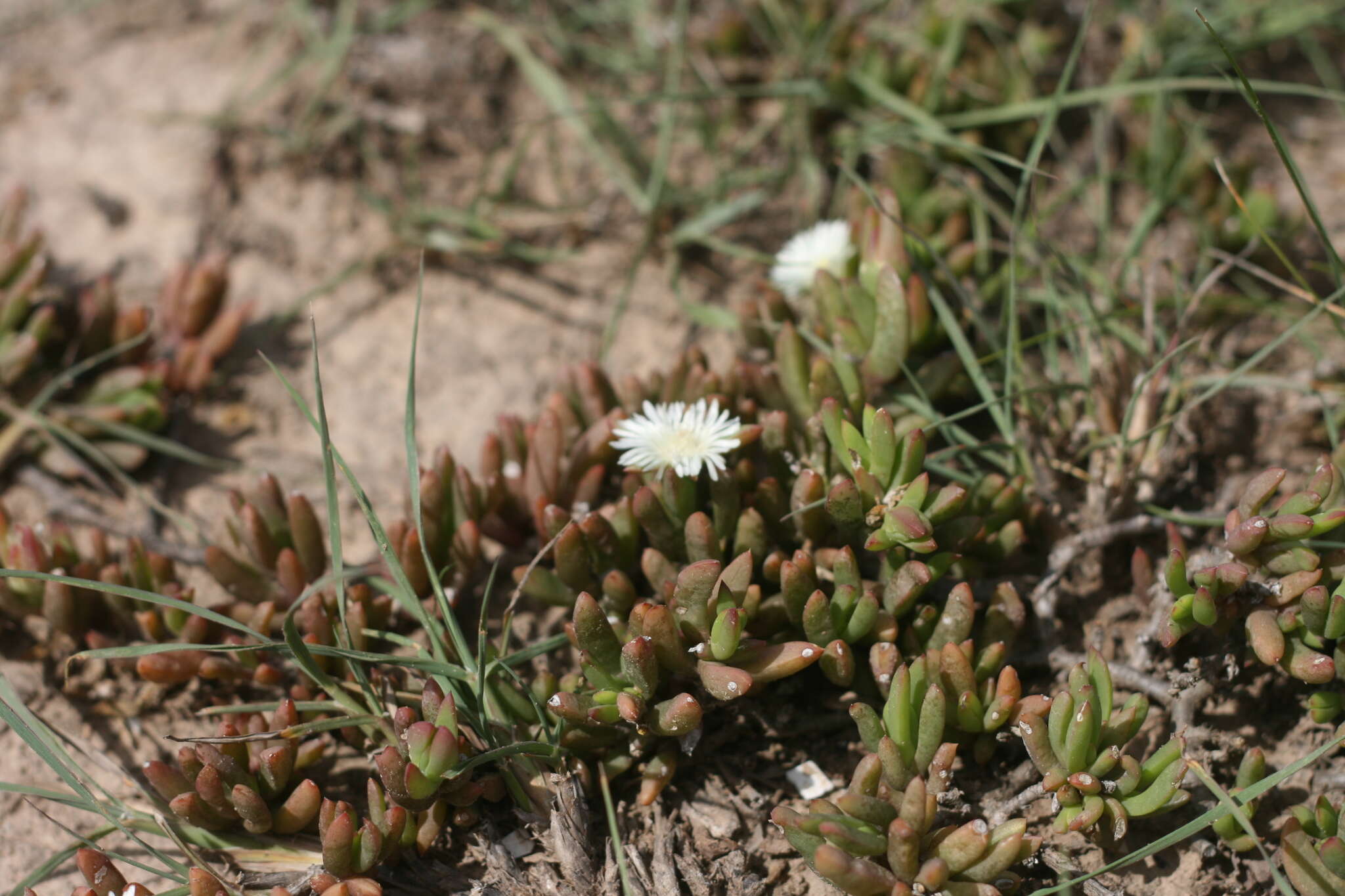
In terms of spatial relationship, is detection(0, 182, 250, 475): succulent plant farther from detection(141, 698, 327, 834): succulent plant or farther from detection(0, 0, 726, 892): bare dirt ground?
detection(141, 698, 327, 834): succulent plant

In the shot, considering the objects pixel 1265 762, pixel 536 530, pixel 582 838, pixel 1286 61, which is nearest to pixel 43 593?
pixel 536 530

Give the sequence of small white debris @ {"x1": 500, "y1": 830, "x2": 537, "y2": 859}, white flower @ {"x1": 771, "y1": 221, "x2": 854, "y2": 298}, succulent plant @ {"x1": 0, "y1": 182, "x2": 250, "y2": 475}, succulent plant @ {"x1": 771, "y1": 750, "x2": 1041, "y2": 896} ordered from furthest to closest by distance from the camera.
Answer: succulent plant @ {"x1": 0, "y1": 182, "x2": 250, "y2": 475} → white flower @ {"x1": 771, "y1": 221, "x2": 854, "y2": 298} → small white debris @ {"x1": 500, "y1": 830, "x2": 537, "y2": 859} → succulent plant @ {"x1": 771, "y1": 750, "x2": 1041, "y2": 896}

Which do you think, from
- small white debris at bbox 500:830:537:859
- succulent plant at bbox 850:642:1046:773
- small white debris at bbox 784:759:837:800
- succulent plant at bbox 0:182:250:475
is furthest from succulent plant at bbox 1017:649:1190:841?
succulent plant at bbox 0:182:250:475

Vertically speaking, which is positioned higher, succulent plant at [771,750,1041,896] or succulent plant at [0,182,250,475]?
succulent plant at [0,182,250,475]

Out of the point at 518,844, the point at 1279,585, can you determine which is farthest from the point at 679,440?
the point at 1279,585

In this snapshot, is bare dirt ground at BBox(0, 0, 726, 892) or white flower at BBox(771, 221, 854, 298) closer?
white flower at BBox(771, 221, 854, 298)

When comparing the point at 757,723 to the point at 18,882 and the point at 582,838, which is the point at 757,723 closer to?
the point at 582,838
